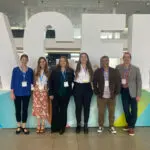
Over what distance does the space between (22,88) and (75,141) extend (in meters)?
1.18

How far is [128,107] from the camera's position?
4082 mm

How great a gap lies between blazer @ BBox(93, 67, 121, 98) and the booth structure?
15.4 inches

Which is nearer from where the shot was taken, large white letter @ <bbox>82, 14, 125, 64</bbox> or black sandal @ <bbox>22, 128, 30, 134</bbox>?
black sandal @ <bbox>22, 128, 30, 134</bbox>

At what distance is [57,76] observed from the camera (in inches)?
152

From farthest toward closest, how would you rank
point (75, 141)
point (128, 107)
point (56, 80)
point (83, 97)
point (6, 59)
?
point (6, 59)
point (128, 107)
point (83, 97)
point (56, 80)
point (75, 141)

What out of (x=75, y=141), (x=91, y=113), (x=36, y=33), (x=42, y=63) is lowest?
(x=75, y=141)

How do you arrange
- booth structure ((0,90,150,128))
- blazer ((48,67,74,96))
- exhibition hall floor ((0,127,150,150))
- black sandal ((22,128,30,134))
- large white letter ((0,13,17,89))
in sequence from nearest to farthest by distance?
1. exhibition hall floor ((0,127,150,150))
2. blazer ((48,67,74,96))
3. black sandal ((22,128,30,134))
4. booth structure ((0,90,150,128))
5. large white letter ((0,13,17,89))

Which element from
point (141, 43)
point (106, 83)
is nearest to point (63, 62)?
point (106, 83)

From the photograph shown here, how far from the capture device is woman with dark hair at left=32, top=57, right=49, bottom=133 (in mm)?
3928

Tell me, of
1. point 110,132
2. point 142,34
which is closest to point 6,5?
point 142,34

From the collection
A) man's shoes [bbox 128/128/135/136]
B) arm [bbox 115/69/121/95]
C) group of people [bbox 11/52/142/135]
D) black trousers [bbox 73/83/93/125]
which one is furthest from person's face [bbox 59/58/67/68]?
man's shoes [bbox 128/128/135/136]

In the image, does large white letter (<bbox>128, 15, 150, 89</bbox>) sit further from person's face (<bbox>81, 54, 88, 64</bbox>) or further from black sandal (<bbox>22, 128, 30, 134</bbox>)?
black sandal (<bbox>22, 128, 30, 134</bbox>)

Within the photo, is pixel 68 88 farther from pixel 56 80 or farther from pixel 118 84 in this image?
pixel 118 84

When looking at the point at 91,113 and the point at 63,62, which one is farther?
the point at 91,113
